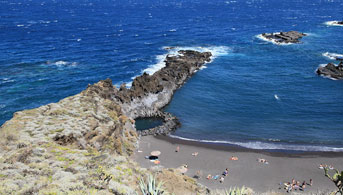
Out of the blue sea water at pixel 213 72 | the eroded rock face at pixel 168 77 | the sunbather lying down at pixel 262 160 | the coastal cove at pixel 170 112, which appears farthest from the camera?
the eroded rock face at pixel 168 77

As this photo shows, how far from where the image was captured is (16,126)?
2898cm

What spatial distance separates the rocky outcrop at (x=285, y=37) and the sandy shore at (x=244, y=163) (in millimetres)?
72185

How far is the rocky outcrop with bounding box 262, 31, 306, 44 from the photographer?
10584cm

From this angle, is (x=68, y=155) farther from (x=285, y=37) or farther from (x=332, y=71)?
(x=285, y=37)

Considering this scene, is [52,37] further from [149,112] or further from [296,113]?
[296,113]

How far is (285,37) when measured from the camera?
108562 millimetres

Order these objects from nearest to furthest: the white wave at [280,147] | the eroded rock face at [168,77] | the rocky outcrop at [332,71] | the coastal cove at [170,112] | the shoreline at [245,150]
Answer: the coastal cove at [170,112] → the shoreline at [245,150] → the white wave at [280,147] → the eroded rock face at [168,77] → the rocky outcrop at [332,71]

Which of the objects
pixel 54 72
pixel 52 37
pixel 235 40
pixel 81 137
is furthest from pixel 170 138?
pixel 52 37

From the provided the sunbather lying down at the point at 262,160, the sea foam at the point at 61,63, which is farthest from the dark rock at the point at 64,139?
the sea foam at the point at 61,63

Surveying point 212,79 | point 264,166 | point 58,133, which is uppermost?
point 58,133

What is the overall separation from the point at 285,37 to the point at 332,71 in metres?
38.8

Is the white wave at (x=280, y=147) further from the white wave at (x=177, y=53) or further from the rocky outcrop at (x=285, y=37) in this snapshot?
the rocky outcrop at (x=285, y=37)

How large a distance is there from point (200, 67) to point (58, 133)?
193 ft

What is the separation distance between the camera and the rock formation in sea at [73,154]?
19.6m
